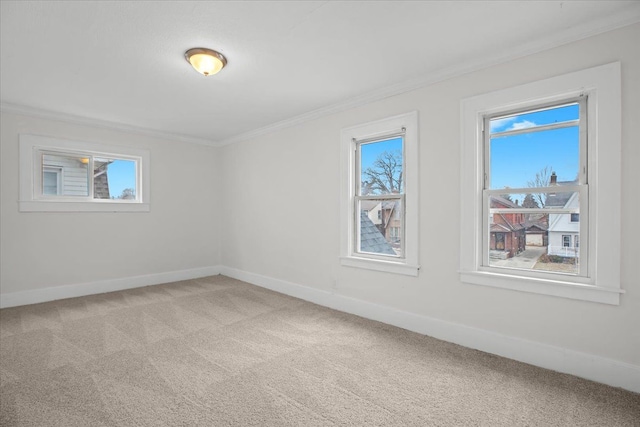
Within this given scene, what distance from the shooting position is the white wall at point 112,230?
4.02m

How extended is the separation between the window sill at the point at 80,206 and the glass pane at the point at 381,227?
3571mm

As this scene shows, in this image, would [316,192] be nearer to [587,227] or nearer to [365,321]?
[365,321]

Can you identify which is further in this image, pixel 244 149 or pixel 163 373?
pixel 244 149

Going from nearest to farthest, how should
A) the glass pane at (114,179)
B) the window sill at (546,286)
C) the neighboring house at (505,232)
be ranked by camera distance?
the window sill at (546,286)
the neighboring house at (505,232)
the glass pane at (114,179)

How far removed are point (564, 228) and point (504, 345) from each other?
1.06 meters

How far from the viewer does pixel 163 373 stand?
239cm

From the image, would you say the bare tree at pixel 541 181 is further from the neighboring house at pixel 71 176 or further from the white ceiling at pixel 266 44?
the neighboring house at pixel 71 176

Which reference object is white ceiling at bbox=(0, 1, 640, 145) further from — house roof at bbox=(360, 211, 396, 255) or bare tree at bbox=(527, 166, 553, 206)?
house roof at bbox=(360, 211, 396, 255)

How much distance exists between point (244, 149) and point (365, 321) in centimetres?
349

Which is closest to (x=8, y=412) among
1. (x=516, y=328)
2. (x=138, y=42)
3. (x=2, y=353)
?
(x=2, y=353)

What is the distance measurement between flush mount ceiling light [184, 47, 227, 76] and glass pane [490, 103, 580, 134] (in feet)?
8.03

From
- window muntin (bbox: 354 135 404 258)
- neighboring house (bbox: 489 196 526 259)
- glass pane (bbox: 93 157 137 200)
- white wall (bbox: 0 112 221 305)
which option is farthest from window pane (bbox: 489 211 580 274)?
glass pane (bbox: 93 157 137 200)

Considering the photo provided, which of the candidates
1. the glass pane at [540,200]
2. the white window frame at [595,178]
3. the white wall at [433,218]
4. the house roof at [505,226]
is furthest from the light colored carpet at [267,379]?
the glass pane at [540,200]

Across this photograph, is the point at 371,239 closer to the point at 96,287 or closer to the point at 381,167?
the point at 381,167
